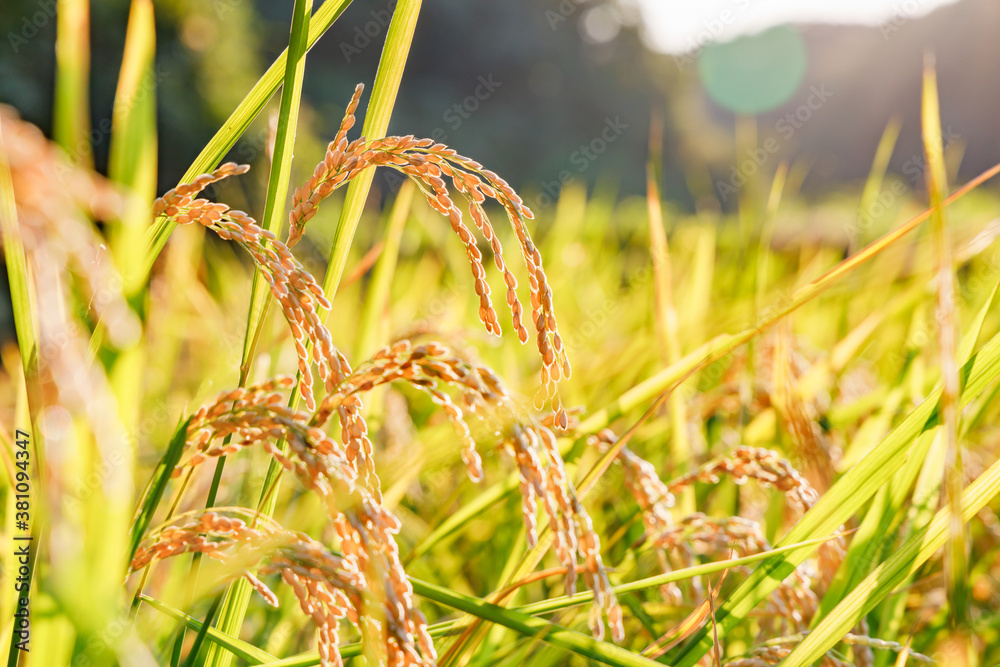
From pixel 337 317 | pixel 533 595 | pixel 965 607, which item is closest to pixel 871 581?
pixel 965 607

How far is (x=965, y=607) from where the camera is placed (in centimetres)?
58

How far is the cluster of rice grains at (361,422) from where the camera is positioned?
1.55 ft

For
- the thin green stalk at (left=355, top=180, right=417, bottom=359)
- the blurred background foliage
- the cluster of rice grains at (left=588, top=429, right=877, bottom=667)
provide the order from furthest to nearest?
the blurred background foliage < the thin green stalk at (left=355, top=180, right=417, bottom=359) < the cluster of rice grains at (left=588, top=429, right=877, bottom=667)

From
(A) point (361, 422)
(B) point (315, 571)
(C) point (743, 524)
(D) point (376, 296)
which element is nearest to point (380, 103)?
(A) point (361, 422)

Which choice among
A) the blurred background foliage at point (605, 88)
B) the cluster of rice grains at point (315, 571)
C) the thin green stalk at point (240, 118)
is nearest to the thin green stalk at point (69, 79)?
the thin green stalk at point (240, 118)

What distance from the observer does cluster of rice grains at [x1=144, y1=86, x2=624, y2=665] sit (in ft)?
1.55

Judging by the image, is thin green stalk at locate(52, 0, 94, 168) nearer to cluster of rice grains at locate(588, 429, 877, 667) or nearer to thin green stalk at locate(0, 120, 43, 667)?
thin green stalk at locate(0, 120, 43, 667)

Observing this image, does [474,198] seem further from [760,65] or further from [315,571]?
[760,65]

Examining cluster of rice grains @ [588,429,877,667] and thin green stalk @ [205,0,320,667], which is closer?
thin green stalk @ [205,0,320,667]

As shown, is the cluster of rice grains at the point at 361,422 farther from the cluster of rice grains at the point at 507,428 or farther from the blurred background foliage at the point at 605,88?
the blurred background foliage at the point at 605,88

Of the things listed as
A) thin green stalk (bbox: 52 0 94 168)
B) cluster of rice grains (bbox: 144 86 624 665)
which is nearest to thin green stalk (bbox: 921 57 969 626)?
cluster of rice grains (bbox: 144 86 624 665)

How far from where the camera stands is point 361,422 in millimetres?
550

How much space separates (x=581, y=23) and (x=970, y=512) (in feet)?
75.9

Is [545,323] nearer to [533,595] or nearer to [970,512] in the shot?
[970,512]
